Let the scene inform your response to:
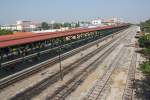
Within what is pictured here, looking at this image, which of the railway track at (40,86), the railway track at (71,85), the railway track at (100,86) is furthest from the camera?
the railway track at (40,86)

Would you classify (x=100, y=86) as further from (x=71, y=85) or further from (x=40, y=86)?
(x=40, y=86)

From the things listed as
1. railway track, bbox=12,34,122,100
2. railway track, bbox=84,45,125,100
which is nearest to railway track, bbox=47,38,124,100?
railway track, bbox=12,34,122,100

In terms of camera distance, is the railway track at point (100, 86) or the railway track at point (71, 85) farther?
the railway track at point (71, 85)

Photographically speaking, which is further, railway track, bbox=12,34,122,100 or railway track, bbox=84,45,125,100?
railway track, bbox=12,34,122,100

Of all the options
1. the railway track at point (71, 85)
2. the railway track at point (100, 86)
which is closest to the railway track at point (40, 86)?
the railway track at point (71, 85)

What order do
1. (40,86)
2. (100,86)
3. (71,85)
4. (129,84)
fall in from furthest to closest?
(129,84)
(71,85)
(40,86)
(100,86)

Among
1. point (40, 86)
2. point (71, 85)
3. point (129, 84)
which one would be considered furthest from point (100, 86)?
point (40, 86)

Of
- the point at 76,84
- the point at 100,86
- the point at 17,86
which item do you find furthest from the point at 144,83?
the point at 17,86

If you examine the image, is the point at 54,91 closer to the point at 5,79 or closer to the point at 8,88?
the point at 8,88

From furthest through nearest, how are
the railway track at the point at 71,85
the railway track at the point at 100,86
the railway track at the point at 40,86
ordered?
the railway track at the point at 40,86 < the railway track at the point at 71,85 < the railway track at the point at 100,86

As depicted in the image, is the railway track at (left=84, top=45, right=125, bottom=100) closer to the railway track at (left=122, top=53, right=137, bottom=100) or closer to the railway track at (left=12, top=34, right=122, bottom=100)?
the railway track at (left=122, top=53, right=137, bottom=100)

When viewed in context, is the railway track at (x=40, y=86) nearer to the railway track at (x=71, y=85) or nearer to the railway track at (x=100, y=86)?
the railway track at (x=71, y=85)

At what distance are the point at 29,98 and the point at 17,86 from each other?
384 centimetres

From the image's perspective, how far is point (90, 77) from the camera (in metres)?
24.5
